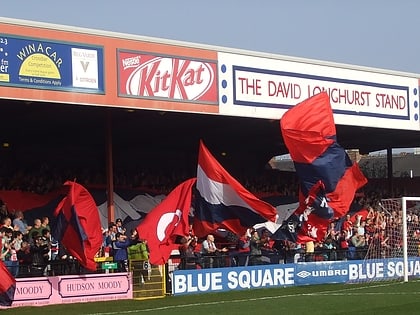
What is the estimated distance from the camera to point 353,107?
1264 inches

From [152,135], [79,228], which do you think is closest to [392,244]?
[152,135]

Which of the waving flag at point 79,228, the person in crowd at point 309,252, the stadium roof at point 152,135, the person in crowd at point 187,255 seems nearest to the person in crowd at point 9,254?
the waving flag at point 79,228

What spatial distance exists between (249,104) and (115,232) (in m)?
6.67

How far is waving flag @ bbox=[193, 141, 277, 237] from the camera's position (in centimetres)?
2362

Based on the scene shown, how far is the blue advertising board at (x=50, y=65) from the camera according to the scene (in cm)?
2297

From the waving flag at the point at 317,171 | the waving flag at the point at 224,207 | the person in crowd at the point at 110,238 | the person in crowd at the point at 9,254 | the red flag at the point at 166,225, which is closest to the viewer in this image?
the person in crowd at the point at 9,254

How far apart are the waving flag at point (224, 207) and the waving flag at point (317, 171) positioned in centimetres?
131

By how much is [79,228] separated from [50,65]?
15.4 ft

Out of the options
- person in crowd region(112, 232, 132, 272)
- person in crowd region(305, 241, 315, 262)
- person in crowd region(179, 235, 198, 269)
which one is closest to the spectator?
person in crowd region(179, 235, 198, 269)

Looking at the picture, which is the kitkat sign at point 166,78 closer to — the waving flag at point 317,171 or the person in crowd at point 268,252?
the waving flag at point 317,171

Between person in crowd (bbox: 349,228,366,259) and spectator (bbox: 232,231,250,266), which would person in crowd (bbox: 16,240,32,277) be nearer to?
spectator (bbox: 232,231,250,266)

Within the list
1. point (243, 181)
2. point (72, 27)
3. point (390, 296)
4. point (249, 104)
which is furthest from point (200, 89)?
point (243, 181)

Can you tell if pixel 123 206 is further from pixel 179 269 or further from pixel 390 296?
pixel 390 296

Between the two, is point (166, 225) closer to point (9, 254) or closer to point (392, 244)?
point (9, 254)
